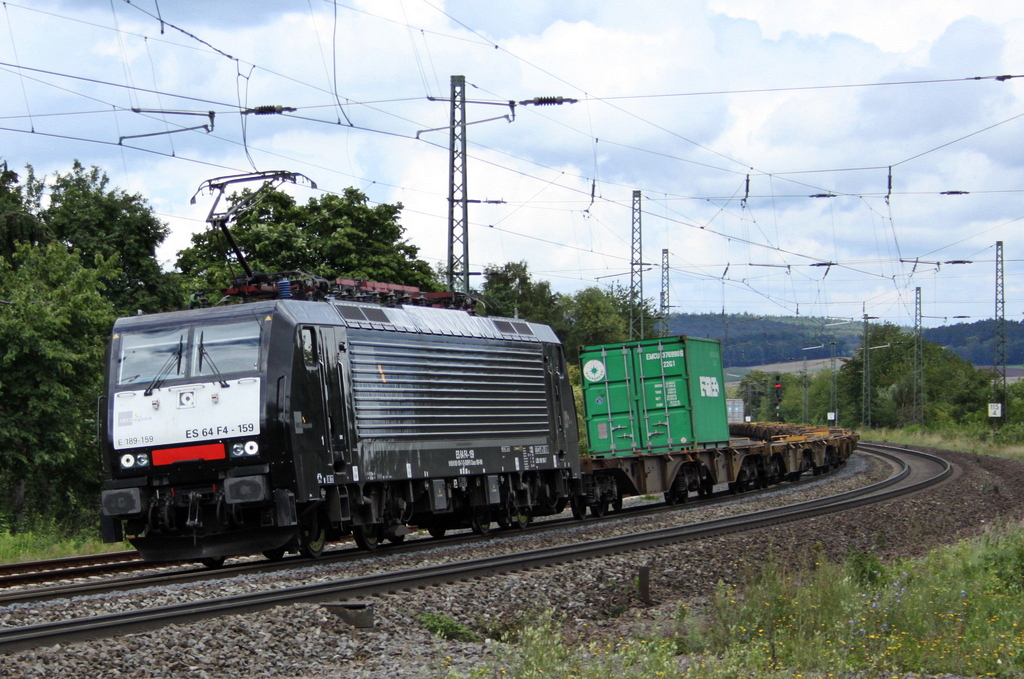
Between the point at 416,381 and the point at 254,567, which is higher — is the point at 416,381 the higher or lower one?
the higher one

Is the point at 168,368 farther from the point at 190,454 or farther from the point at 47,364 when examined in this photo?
the point at 47,364

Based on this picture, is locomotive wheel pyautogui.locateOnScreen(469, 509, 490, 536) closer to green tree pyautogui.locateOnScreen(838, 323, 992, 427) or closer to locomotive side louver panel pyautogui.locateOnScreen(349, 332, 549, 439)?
locomotive side louver panel pyautogui.locateOnScreen(349, 332, 549, 439)

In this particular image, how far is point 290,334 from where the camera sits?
14.0 meters

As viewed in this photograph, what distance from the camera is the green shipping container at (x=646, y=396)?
24.8 metres

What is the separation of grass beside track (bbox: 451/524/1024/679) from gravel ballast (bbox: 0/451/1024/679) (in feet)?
1.95

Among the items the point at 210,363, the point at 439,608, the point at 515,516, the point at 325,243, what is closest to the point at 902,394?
the point at 325,243

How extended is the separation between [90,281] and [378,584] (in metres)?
21.0

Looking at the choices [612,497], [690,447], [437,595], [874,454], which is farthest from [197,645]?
[874,454]

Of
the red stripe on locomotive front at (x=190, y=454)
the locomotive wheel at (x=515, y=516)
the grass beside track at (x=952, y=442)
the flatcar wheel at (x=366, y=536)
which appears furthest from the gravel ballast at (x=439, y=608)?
the grass beside track at (x=952, y=442)

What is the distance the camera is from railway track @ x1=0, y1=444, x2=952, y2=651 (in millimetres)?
9172

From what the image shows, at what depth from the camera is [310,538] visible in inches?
591

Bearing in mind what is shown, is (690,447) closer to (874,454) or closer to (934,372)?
(874,454)

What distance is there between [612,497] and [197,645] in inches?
604

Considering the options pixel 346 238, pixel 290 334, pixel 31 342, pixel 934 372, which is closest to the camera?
pixel 290 334
